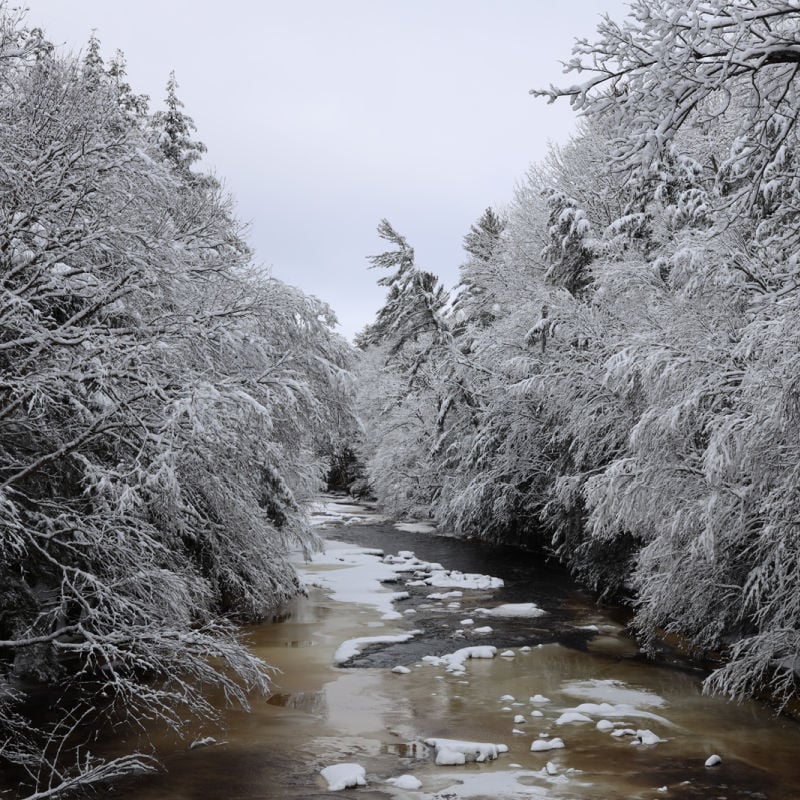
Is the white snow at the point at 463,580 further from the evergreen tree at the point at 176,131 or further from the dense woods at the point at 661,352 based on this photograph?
the evergreen tree at the point at 176,131

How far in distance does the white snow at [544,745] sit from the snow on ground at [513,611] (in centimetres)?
726

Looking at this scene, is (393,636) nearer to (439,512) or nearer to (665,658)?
(665,658)

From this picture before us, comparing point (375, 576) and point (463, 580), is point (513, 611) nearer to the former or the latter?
point (463, 580)

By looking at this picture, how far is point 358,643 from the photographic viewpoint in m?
13.8

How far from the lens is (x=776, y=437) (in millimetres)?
8703

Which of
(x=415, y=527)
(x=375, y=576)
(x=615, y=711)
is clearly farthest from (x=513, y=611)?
(x=415, y=527)

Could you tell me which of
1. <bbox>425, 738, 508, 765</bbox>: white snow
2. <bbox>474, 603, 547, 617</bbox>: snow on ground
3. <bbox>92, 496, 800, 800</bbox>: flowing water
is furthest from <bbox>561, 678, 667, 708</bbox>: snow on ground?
<bbox>474, 603, 547, 617</bbox>: snow on ground

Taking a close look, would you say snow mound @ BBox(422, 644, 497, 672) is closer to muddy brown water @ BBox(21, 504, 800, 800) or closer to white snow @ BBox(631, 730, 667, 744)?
muddy brown water @ BBox(21, 504, 800, 800)

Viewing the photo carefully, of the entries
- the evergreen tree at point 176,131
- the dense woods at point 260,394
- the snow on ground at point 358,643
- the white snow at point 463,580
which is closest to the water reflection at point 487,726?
the snow on ground at point 358,643

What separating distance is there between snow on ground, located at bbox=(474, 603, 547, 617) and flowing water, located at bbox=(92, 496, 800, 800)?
0.54 meters

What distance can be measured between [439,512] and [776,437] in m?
19.4

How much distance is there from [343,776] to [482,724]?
2.36 metres

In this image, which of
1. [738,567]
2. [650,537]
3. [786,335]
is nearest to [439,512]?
[650,537]

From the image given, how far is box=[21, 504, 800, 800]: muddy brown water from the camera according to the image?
783 cm
